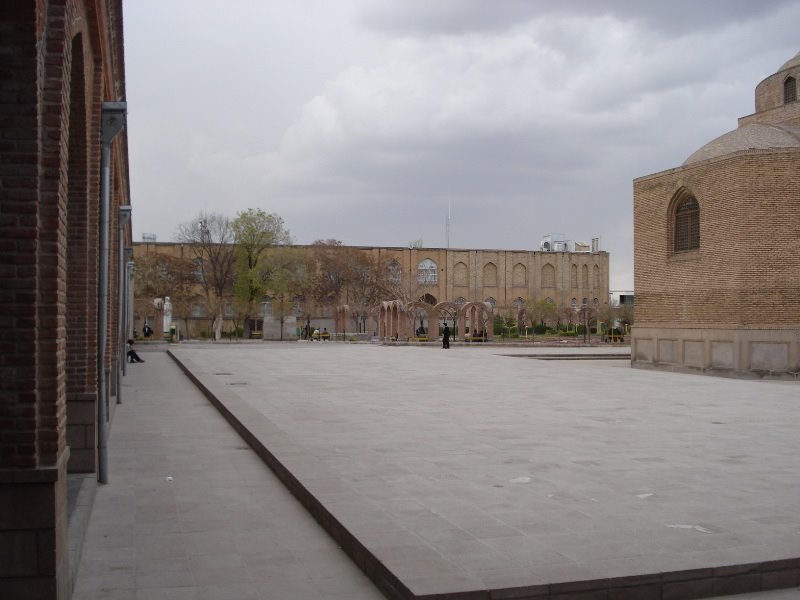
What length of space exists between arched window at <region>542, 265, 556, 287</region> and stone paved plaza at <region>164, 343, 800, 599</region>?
203 feet

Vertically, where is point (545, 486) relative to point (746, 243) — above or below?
below

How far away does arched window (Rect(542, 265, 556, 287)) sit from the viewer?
76500 millimetres

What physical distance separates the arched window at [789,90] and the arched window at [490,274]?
49.4 meters

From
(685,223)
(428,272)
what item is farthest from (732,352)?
(428,272)

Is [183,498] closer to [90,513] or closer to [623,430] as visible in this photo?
[90,513]

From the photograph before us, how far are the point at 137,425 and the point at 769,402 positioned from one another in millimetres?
10798

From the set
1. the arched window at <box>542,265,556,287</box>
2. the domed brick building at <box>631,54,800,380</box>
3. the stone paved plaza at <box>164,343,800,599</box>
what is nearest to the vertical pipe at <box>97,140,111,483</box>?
Result: the stone paved plaza at <box>164,343,800,599</box>

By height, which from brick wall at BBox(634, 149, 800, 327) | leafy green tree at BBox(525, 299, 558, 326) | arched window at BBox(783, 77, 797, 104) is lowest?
leafy green tree at BBox(525, 299, 558, 326)

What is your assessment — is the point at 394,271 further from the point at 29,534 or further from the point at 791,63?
the point at 29,534

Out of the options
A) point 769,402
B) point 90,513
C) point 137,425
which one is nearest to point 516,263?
→ point 769,402

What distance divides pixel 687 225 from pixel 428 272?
50.7 metres

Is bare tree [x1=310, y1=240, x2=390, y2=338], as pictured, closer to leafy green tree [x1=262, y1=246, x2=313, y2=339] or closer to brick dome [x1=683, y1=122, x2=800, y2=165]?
leafy green tree [x1=262, y1=246, x2=313, y2=339]

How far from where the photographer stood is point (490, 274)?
75.4 m

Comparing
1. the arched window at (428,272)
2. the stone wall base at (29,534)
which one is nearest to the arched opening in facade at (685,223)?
the stone wall base at (29,534)
